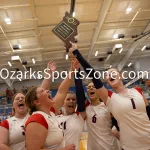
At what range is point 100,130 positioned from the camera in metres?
2.82

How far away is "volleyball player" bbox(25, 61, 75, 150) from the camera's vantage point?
5.79ft

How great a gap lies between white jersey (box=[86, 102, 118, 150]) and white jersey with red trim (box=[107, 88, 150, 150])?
0.33m

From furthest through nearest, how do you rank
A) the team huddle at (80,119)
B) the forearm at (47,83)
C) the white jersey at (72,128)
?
1. the forearm at (47,83)
2. the white jersey at (72,128)
3. the team huddle at (80,119)

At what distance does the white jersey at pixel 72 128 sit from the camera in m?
2.76

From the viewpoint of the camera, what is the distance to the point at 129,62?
869 inches

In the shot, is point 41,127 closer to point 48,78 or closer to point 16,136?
point 16,136

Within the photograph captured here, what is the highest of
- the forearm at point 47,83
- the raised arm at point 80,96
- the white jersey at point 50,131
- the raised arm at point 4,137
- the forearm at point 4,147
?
the forearm at point 47,83

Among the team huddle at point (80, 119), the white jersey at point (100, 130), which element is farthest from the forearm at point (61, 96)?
the white jersey at point (100, 130)

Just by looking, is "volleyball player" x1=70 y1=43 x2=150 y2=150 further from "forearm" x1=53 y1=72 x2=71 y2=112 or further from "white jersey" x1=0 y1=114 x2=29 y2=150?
"white jersey" x1=0 y1=114 x2=29 y2=150

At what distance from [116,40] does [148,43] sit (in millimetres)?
4145

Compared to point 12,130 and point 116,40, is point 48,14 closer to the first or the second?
point 116,40

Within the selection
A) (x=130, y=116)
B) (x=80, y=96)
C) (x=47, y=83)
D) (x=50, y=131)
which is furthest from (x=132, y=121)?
(x=47, y=83)

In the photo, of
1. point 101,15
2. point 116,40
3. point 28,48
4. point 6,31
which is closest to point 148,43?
point 116,40

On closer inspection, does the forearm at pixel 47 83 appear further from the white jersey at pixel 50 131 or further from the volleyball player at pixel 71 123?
the white jersey at pixel 50 131
